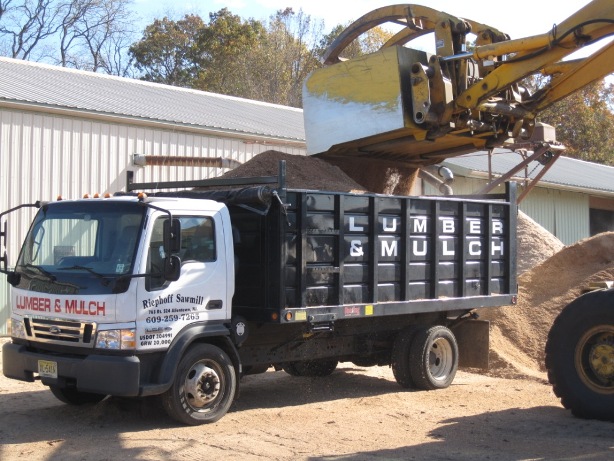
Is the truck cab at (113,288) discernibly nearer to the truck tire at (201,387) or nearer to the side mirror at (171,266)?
the side mirror at (171,266)

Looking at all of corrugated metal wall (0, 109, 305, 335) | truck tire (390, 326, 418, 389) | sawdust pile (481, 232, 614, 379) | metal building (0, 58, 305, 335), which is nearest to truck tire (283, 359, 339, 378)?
truck tire (390, 326, 418, 389)

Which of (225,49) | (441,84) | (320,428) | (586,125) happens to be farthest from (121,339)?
(586,125)

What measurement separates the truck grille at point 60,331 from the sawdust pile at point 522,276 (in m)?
3.27

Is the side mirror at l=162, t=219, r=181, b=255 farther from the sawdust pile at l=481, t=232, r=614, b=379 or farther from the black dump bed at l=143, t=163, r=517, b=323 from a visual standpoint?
the sawdust pile at l=481, t=232, r=614, b=379

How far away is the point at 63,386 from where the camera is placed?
806 centimetres

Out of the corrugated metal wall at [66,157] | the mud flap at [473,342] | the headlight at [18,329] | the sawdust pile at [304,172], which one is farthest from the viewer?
the corrugated metal wall at [66,157]

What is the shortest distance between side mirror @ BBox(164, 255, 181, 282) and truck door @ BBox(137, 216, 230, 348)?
0.41 ft

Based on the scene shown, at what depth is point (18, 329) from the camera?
8531mm

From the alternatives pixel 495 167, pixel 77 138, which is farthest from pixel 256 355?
pixel 495 167

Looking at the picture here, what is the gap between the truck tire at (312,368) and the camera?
10984 millimetres

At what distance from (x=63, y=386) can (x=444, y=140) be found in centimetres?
535

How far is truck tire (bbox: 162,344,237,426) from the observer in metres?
8.08

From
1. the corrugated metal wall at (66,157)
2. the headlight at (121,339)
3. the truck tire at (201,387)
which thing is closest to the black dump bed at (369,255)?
the truck tire at (201,387)

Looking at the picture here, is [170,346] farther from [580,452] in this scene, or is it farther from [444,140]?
[444,140]
